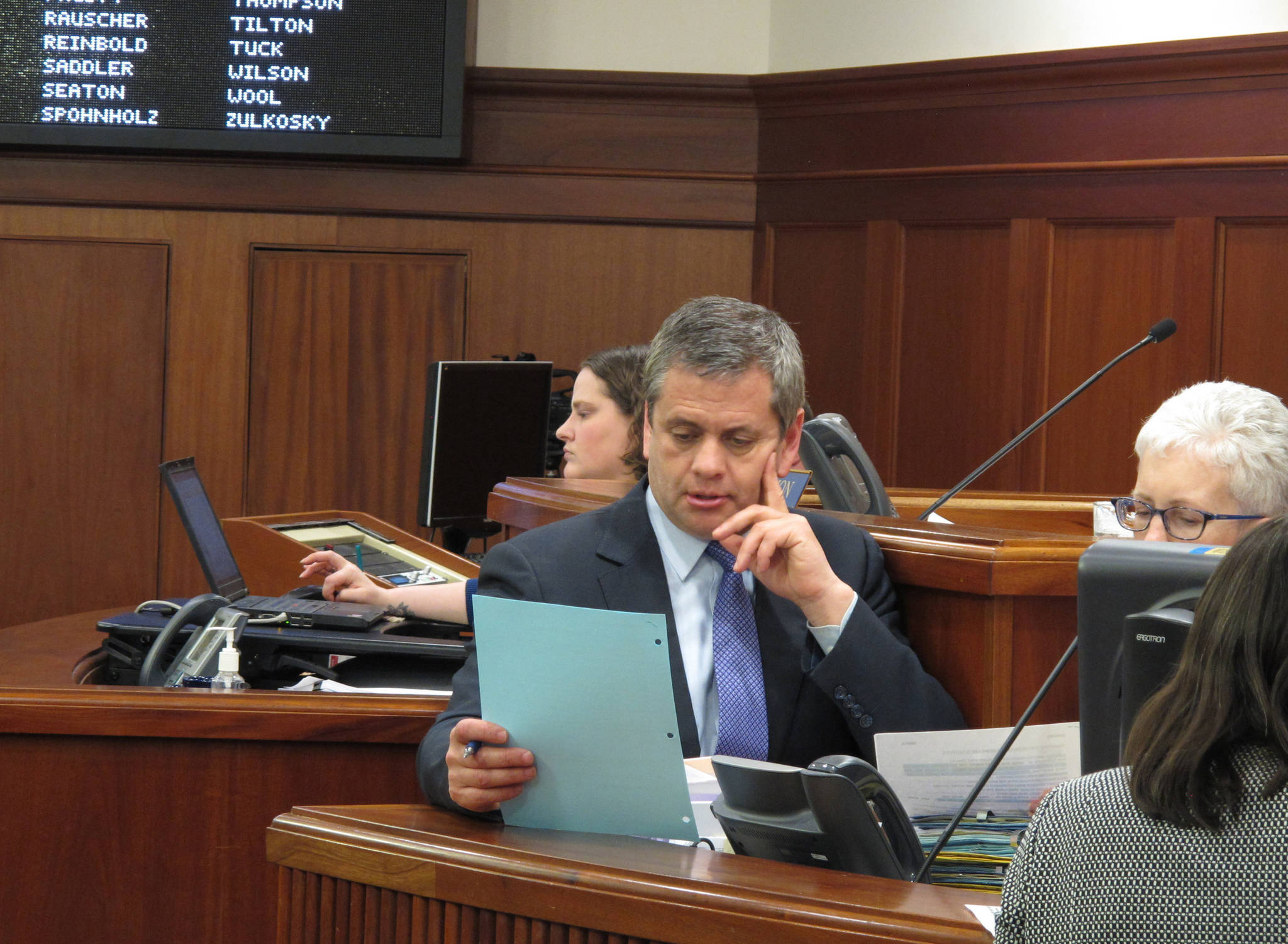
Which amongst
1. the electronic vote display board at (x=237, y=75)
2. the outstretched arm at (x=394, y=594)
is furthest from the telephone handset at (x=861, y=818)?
the electronic vote display board at (x=237, y=75)

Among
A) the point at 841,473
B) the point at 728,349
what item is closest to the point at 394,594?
the point at 841,473

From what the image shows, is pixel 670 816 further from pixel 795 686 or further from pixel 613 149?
pixel 613 149

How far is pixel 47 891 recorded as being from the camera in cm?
186

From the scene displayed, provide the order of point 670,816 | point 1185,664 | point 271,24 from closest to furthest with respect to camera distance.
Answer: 1. point 1185,664
2. point 670,816
3. point 271,24

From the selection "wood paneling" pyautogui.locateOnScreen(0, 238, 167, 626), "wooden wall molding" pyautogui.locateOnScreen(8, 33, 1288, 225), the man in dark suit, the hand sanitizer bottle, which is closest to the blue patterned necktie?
the man in dark suit

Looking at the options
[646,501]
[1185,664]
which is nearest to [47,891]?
[646,501]

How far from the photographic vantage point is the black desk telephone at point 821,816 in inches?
49.3

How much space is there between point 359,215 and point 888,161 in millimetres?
2085

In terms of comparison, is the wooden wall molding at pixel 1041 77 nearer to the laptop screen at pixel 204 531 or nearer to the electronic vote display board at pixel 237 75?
the electronic vote display board at pixel 237 75

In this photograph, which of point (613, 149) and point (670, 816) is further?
point (613, 149)

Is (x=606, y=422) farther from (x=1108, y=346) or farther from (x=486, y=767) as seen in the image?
(x=1108, y=346)

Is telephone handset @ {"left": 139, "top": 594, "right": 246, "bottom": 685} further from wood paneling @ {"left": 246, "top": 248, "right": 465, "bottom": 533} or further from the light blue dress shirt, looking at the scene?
wood paneling @ {"left": 246, "top": 248, "right": 465, "bottom": 533}

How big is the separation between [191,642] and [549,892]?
1.14 metres

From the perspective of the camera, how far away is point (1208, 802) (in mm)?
875
